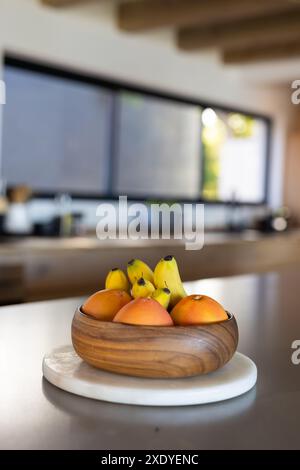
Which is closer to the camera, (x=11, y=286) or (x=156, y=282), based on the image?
(x=156, y=282)

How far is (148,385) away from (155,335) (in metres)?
0.07

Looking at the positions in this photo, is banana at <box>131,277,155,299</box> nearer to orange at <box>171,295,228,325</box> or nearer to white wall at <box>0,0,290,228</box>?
orange at <box>171,295,228,325</box>

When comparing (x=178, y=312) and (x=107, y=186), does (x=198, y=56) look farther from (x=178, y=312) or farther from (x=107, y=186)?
(x=178, y=312)

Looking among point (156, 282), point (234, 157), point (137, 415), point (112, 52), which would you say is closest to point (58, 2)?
point (112, 52)

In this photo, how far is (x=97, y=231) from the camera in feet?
13.9

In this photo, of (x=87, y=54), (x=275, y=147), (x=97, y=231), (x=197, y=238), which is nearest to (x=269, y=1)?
(x=87, y=54)

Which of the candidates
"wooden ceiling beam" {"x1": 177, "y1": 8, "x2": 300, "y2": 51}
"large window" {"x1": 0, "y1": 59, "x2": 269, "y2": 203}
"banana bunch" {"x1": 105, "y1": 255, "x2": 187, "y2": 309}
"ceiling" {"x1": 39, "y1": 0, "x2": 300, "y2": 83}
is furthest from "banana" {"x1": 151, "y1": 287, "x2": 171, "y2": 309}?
"wooden ceiling beam" {"x1": 177, "y1": 8, "x2": 300, "y2": 51}

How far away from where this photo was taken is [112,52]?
169 inches

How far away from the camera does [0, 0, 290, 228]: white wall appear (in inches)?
145

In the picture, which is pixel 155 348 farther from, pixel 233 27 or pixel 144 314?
pixel 233 27

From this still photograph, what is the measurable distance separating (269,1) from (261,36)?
862 mm

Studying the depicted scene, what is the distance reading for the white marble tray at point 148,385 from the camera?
82 cm

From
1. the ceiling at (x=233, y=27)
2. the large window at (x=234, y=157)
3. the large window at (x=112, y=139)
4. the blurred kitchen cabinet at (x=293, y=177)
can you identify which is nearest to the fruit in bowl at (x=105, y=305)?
the ceiling at (x=233, y=27)

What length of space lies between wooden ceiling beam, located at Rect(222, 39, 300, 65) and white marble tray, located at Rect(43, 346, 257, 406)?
4.32 m
